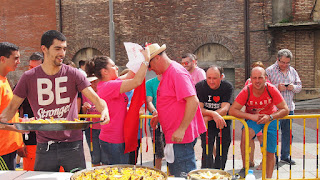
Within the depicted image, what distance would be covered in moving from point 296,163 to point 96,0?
1473cm

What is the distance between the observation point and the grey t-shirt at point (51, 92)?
3439 mm

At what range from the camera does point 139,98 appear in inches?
159

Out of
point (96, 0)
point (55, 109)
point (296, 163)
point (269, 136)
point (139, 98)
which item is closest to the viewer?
point (55, 109)

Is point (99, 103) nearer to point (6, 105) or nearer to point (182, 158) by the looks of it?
point (182, 158)

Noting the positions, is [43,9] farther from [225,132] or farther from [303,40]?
[225,132]

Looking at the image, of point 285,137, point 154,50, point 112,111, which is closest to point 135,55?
point 154,50

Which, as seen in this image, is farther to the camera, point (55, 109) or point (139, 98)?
point (139, 98)

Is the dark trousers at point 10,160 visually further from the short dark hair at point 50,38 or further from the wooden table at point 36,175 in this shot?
the short dark hair at point 50,38

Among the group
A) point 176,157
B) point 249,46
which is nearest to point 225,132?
point 176,157

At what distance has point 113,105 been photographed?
13.3 ft

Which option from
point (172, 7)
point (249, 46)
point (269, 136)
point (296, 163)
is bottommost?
point (296, 163)

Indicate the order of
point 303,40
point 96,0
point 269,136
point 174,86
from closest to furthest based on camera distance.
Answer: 1. point 174,86
2. point 269,136
3. point 303,40
4. point 96,0

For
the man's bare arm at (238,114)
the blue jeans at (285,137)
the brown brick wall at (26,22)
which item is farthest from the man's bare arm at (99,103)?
the brown brick wall at (26,22)

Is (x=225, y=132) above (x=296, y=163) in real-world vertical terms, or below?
above
